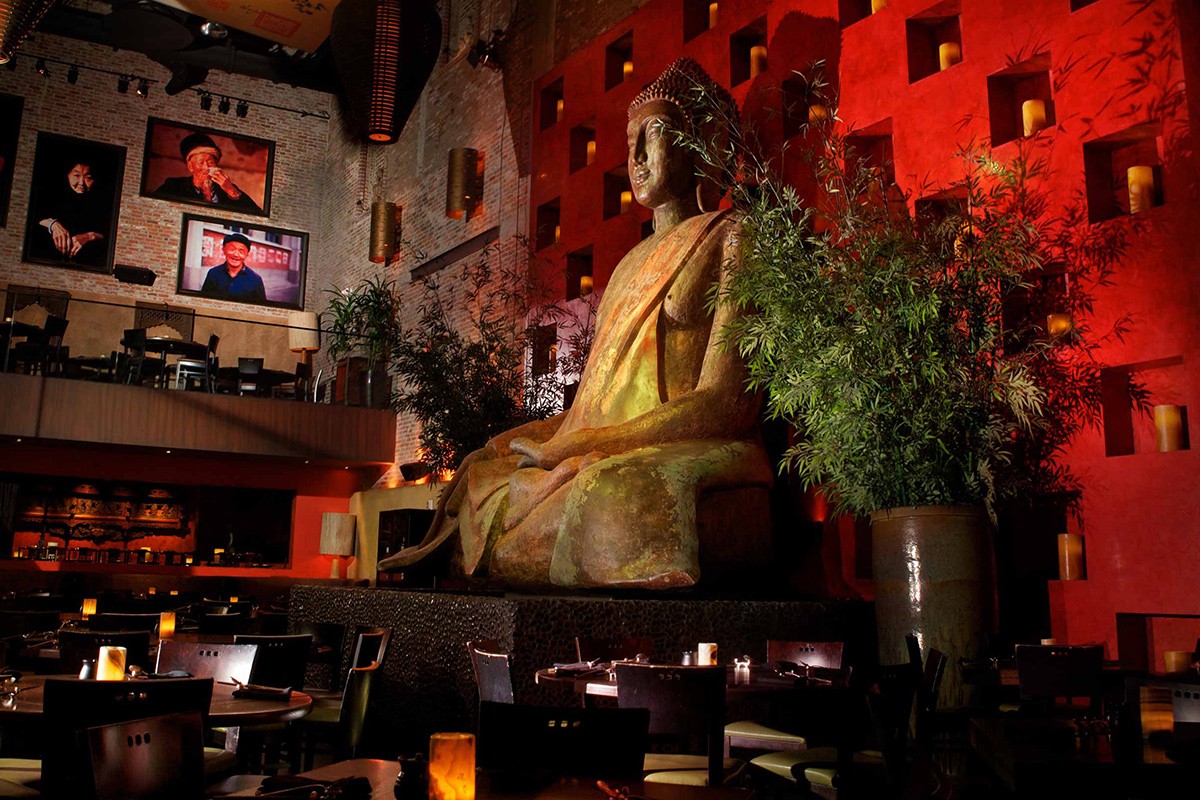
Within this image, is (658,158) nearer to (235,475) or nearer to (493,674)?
(493,674)

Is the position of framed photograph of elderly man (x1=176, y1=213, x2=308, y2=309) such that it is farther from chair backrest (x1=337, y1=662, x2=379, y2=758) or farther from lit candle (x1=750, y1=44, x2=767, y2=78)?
chair backrest (x1=337, y1=662, x2=379, y2=758)

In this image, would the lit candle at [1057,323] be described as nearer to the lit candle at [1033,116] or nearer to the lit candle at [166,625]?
the lit candle at [1033,116]

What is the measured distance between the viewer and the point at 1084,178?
494 centimetres

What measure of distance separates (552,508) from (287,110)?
45.7 feet

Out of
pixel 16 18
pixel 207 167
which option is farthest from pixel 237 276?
pixel 16 18

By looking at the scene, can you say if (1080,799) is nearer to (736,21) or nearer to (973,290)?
(973,290)

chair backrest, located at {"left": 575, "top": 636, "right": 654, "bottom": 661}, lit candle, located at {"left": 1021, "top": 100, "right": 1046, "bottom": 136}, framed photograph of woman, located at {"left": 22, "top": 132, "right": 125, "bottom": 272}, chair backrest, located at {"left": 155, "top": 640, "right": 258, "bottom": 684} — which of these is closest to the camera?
chair backrest, located at {"left": 155, "top": 640, "right": 258, "bottom": 684}

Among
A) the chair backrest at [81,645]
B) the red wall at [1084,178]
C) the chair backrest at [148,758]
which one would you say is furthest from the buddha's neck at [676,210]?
the chair backrest at [148,758]

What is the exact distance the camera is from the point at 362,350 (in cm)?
1430

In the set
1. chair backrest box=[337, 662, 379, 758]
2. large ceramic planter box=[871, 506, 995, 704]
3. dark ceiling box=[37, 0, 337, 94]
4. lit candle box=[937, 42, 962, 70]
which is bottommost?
chair backrest box=[337, 662, 379, 758]

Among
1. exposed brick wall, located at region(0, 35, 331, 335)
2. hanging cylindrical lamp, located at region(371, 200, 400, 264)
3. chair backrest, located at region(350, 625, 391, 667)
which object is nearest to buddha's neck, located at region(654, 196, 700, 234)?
Answer: chair backrest, located at region(350, 625, 391, 667)

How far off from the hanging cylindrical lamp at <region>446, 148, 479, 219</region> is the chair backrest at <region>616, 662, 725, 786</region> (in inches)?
348

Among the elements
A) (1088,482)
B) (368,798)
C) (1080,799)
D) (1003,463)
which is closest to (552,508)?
(1003,463)

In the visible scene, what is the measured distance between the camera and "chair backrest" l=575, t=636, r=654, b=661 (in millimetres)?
3959
